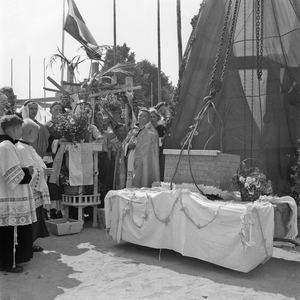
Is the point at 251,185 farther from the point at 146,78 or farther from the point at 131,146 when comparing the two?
the point at 146,78

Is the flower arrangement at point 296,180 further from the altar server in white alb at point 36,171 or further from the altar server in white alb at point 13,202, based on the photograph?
the altar server in white alb at point 13,202

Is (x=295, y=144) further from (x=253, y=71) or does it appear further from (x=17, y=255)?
(x=17, y=255)

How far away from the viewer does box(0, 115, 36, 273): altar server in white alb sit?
13.4ft

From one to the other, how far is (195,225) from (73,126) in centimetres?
301

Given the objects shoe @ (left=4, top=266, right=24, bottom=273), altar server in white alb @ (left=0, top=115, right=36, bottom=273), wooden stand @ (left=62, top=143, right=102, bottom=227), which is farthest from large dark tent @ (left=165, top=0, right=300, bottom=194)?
shoe @ (left=4, top=266, right=24, bottom=273)

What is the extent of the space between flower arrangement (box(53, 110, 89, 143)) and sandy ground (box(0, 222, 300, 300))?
→ 78.6 inches

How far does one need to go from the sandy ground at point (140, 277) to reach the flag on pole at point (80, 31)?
532 cm

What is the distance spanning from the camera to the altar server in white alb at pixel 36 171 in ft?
15.6

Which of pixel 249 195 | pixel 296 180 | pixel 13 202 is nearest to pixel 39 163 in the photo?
pixel 13 202

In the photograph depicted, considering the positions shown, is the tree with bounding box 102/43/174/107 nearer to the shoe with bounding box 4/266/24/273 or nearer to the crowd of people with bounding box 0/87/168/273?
the crowd of people with bounding box 0/87/168/273

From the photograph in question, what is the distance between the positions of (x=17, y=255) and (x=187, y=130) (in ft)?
10.9

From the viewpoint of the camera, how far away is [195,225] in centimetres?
452

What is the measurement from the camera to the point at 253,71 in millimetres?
6000

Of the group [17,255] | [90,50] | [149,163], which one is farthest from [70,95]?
[17,255]
